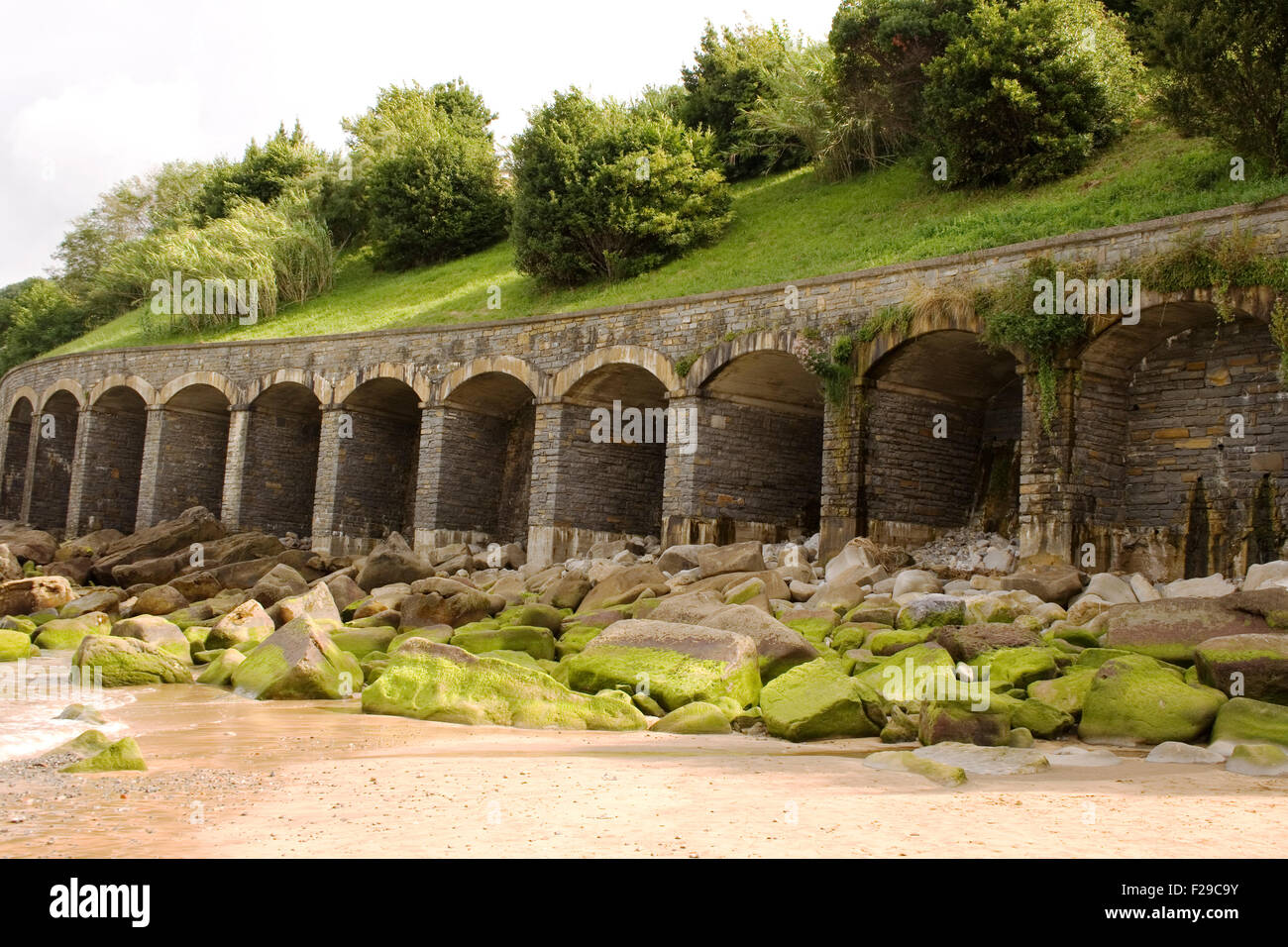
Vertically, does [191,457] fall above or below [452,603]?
above

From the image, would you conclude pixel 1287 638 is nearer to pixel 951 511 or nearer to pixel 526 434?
pixel 951 511

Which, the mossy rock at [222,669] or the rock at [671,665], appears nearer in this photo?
the rock at [671,665]

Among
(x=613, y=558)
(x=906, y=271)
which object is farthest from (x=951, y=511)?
(x=613, y=558)

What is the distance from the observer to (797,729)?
292 inches

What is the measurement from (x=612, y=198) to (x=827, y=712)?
17.9m

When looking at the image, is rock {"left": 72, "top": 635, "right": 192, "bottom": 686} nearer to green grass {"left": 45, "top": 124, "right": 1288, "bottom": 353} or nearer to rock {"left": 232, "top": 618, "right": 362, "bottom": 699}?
rock {"left": 232, "top": 618, "right": 362, "bottom": 699}

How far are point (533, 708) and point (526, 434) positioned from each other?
12.7 m

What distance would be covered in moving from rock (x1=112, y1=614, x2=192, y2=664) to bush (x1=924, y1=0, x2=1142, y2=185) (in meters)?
14.4

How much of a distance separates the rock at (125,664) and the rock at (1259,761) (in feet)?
27.1

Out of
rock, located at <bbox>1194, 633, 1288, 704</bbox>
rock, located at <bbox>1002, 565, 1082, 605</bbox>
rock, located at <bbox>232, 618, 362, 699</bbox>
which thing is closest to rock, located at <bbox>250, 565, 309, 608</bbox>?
rock, located at <bbox>232, 618, 362, 699</bbox>

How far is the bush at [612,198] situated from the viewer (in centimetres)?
2352

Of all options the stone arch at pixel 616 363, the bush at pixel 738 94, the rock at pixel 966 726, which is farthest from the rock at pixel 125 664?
the bush at pixel 738 94

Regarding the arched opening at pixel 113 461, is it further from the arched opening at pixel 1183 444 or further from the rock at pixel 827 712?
the rock at pixel 827 712

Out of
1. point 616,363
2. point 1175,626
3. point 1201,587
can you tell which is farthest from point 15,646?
point 1201,587
